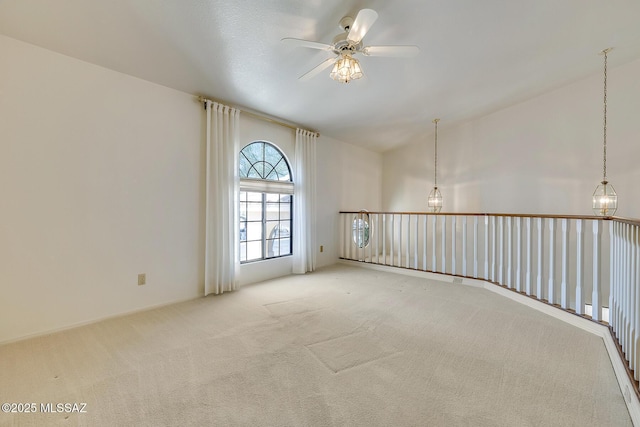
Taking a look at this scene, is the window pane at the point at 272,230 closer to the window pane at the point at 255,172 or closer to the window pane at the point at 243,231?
the window pane at the point at 243,231

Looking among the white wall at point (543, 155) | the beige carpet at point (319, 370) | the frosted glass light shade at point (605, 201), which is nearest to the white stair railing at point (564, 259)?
the frosted glass light shade at point (605, 201)

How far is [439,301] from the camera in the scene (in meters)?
3.17

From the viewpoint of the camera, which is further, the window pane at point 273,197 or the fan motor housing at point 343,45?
the window pane at point 273,197

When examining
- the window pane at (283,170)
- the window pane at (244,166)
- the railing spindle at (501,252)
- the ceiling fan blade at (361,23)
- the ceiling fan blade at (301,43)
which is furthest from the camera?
the window pane at (283,170)

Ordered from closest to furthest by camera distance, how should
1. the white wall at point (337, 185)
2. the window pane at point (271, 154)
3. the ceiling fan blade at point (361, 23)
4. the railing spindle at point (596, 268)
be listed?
1. the ceiling fan blade at point (361, 23)
2. the railing spindle at point (596, 268)
3. the window pane at point (271, 154)
4. the white wall at point (337, 185)

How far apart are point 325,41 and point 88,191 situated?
104 inches

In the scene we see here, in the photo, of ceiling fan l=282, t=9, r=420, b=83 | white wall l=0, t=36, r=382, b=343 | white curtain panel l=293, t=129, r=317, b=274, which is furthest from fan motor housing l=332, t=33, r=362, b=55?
white curtain panel l=293, t=129, r=317, b=274

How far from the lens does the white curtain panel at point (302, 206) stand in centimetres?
437

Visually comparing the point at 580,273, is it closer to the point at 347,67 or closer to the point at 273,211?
the point at 347,67

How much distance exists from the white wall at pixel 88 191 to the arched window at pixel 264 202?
2.48 feet

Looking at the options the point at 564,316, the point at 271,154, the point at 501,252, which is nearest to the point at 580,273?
the point at 564,316

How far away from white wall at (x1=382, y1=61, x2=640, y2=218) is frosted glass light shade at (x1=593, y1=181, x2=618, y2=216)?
0.97 ft

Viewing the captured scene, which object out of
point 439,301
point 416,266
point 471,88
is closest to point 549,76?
point 471,88

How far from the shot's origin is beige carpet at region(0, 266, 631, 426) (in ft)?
4.67
